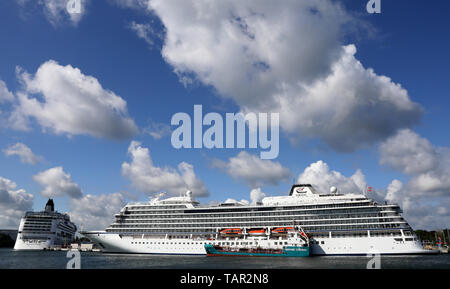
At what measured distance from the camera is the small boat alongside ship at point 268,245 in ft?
251

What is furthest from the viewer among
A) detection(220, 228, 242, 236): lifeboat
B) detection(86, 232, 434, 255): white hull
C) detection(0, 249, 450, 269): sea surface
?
detection(220, 228, 242, 236): lifeboat

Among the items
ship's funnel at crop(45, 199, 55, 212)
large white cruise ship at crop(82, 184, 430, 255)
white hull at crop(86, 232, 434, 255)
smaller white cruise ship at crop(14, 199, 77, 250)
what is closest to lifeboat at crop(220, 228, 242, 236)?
large white cruise ship at crop(82, 184, 430, 255)

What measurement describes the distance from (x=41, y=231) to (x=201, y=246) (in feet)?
383

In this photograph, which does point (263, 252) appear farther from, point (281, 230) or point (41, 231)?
point (41, 231)

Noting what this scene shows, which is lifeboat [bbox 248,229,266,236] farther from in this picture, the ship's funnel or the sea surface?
the ship's funnel

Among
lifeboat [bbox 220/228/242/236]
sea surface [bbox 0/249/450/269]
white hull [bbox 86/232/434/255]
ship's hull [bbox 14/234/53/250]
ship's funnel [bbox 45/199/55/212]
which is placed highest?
ship's funnel [bbox 45/199/55/212]

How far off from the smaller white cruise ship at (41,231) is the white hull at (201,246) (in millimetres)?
81686

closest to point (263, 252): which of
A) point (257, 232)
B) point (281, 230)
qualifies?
point (257, 232)

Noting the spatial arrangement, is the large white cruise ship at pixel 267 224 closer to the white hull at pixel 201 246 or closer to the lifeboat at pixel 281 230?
the white hull at pixel 201 246

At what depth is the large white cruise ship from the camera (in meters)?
75.4

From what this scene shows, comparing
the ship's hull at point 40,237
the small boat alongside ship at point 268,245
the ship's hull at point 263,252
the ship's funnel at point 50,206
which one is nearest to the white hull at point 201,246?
the ship's hull at point 263,252

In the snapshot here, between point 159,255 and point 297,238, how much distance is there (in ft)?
137
